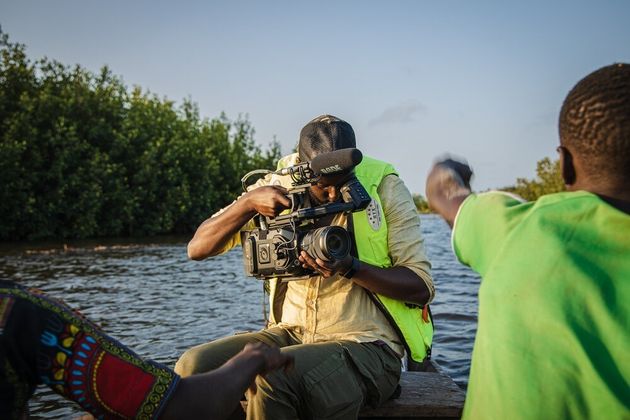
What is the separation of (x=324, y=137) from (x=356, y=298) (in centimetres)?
86

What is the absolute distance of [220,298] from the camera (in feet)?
36.1

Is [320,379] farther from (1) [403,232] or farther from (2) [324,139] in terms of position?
(2) [324,139]

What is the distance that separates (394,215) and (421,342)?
69 centimetres

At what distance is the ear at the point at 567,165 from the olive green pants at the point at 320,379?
58.0 inches

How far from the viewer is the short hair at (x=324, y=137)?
3.16 m

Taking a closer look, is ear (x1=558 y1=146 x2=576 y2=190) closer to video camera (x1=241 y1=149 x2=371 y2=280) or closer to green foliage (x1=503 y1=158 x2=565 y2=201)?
video camera (x1=241 y1=149 x2=371 y2=280)

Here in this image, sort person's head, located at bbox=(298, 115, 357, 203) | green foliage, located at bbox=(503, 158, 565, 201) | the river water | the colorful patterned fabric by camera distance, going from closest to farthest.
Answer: the colorful patterned fabric < person's head, located at bbox=(298, 115, 357, 203) < the river water < green foliage, located at bbox=(503, 158, 565, 201)

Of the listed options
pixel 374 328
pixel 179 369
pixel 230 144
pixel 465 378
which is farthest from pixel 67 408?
pixel 230 144

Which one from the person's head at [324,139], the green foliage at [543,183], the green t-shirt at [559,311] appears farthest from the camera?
the green foliage at [543,183]

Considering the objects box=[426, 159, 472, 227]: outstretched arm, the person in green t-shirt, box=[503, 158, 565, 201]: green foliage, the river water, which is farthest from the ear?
box=[503, 158, 565, 201]: green foliage

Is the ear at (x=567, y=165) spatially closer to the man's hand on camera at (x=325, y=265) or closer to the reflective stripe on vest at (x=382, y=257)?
the man's hand on camera at (x=325, y=265)

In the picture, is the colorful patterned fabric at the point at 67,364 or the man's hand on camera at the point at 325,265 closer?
the colorful patterned fabric at the point at 67,364

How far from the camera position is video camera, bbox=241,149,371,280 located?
2.76 metres

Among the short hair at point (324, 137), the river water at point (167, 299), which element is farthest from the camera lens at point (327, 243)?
the river water at point (167, 299)
